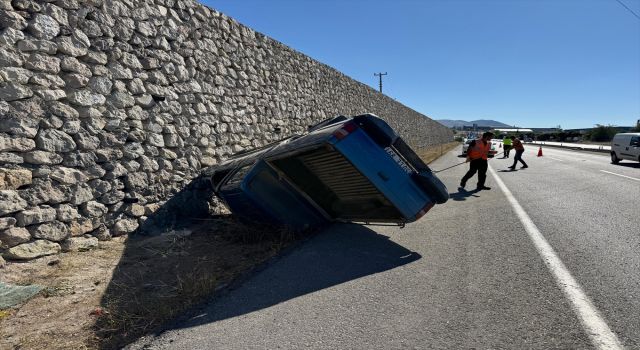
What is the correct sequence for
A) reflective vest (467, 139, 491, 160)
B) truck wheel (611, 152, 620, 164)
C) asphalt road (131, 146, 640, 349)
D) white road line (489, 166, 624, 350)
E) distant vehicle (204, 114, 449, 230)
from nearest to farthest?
white road line (489, 166, 624, 350)
asphalt road (131, 146, 640, 349)
distant vehicle (204, 114, 449, 230)
reflective vest (467, 139, 491, 160)
truck wheel (611, 152, 620, 164)

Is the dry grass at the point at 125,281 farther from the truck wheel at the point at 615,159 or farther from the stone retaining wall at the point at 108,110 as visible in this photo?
the truck wheel at the point at 615,159

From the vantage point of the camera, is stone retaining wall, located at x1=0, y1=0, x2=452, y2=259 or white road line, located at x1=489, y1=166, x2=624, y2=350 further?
stone retaining wall, located at x1=0, y1=0, x2=452, y2=259

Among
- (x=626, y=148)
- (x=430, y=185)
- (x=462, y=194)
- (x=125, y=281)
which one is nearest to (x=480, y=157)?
(x=462, y=194)

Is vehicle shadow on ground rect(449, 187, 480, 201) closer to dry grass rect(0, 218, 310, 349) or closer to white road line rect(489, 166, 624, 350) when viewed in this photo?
white road line rect(489, 166, 624, 350)

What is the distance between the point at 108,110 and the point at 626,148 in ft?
78.3

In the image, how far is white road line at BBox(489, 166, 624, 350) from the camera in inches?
116

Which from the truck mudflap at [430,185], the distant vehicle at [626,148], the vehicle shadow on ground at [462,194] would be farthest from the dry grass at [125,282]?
the distant vehicle at [626,148]

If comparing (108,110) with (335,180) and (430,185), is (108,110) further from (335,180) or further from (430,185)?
(430,185)

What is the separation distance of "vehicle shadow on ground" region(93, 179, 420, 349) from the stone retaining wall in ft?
2.36

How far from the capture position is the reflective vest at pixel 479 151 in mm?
11648

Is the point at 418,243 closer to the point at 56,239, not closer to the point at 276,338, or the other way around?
the point at 276,338

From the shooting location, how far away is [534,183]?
13.0 meters

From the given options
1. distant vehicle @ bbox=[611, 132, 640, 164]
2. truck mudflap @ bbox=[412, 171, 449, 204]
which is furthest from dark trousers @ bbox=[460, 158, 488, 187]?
distant vehicle @ bbox=[611, 132, 640, 164]

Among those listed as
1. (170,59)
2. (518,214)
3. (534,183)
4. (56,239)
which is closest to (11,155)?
(56,239)
